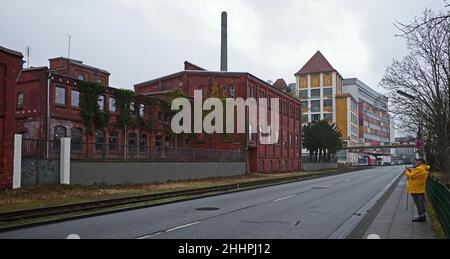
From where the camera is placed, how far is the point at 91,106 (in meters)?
37.4

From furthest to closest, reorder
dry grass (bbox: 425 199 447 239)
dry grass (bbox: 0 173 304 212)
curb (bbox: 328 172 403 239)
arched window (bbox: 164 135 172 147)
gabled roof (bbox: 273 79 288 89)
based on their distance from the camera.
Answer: gabled roof (bbox: 273 79 288 89)
arched window (bbox: 164 135 172 147)
dry grass (bbox: 0 173 304 212)
curb (bbox: 328 172 403 239)
dry grass (bbox: 425 199 447 239)

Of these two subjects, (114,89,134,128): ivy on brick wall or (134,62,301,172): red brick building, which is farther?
(134,62,301,172): red brick building

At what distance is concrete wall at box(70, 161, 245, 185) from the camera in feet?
95.4

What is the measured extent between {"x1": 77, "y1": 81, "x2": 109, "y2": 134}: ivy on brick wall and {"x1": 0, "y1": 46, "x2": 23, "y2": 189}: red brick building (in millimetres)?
10861

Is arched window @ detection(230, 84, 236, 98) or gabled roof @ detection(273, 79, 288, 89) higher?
gabled roof @ detection(273, 79, 288, 89)

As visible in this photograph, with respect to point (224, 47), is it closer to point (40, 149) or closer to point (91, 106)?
point (91, 106)

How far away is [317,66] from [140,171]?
337ft

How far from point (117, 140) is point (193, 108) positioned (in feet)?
44.4

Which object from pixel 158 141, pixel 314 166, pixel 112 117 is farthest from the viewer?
pixel 314 166

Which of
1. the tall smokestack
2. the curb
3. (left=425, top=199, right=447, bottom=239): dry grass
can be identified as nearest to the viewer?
(left=425, top=199, right=447, bottom=239): dry grass

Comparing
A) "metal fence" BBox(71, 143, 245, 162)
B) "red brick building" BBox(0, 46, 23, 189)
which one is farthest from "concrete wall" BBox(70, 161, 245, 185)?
"red brick building" BBox(0, 46, 23, 189)

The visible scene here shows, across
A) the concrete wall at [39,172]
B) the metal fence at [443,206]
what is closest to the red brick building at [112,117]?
the concrete wall at [39,172]

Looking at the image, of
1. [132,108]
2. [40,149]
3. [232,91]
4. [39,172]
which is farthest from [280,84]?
[39,172]

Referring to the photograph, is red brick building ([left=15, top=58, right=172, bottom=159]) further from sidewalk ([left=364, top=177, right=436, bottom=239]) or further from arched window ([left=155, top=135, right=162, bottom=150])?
sidewalk ([left=364, top=177, right=436, bottom=239])
